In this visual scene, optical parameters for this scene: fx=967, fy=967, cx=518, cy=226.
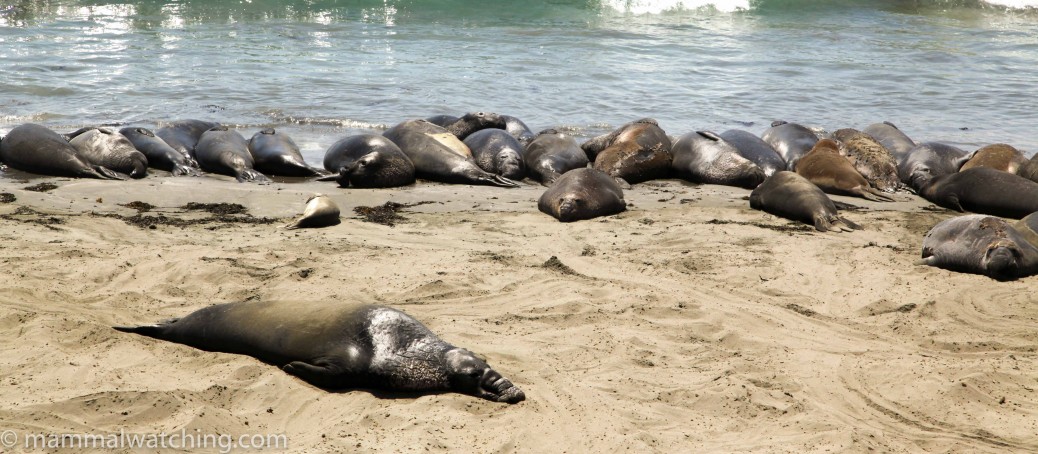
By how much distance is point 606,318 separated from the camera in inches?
217

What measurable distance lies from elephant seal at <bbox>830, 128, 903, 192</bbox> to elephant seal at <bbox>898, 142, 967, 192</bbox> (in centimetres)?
11

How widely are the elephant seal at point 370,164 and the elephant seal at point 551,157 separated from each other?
1.29 m

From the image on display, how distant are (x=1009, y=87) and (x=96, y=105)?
14.9 m

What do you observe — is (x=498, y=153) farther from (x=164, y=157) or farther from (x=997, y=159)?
(x=997, y=159)

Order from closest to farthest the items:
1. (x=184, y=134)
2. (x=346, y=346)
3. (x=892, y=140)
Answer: (x=346, y=346), (x=184, y=134), (x=892, y=140)

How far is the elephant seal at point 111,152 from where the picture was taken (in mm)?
9164

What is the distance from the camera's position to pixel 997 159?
975cm

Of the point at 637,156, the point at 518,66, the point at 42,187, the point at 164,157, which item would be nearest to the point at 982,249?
the point at 637,156

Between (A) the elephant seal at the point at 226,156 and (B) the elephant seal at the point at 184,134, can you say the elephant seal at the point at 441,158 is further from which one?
(B) the elephant seal at the point at 184,134

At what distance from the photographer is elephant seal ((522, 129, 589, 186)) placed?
9.72 metres

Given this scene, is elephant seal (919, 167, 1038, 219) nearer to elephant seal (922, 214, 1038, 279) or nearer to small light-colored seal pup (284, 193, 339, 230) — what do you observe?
elephant seal (922, 214, 1038, 279)

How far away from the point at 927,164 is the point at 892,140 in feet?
4.47

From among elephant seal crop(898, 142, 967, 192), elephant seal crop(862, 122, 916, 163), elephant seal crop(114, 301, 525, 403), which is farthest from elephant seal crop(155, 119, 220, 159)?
elephant seal crop(862, 122, 916, 163)

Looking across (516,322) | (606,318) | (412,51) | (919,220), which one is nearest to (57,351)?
(516,322)
